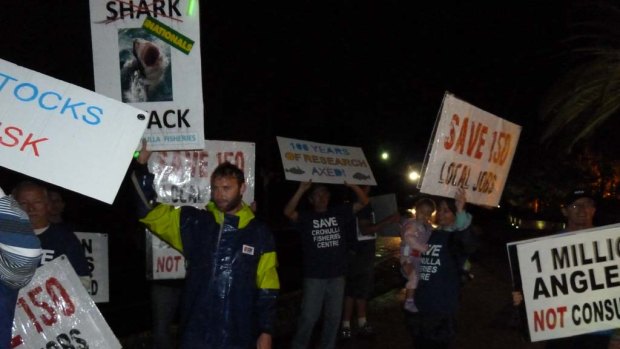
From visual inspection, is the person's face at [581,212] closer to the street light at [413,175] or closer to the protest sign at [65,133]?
the protest sign at [65,133]

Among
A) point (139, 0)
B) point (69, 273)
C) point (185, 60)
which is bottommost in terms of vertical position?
point (69, 273)

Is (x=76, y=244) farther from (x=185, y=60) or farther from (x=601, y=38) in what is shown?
(x=601, y=38)

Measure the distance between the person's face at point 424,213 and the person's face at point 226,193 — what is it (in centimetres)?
220

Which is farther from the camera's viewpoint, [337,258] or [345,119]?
[345,119]

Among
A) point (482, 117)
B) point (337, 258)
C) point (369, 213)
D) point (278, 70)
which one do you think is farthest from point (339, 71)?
point (482, 117)

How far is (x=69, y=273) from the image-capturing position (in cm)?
461

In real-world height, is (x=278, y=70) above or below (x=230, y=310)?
above

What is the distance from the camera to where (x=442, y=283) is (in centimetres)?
576

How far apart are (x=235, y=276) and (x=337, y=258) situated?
11.6 feet

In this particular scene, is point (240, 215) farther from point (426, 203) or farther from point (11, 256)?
point (426, 203)

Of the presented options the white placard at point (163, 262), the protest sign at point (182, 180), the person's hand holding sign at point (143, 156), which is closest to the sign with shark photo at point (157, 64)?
the person's hand holding sign at point (143, 156)

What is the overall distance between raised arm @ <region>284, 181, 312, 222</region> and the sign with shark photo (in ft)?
8.35

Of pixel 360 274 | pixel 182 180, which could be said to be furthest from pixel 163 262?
pixel 360 274

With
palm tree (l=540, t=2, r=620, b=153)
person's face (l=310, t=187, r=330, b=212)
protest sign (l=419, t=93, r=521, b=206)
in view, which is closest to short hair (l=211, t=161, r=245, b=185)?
protest sign (l=419, t=93, r=521, b=206)
